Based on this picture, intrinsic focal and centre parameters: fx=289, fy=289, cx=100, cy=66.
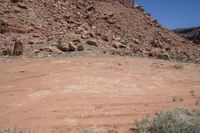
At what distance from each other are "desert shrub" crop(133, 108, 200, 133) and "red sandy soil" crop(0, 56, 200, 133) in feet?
1.24

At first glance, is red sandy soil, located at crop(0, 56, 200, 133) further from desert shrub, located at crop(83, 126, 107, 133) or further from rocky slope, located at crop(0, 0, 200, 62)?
rocky slope, located at crop(0, 0, 200, 62)

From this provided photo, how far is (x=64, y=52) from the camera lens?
16.0 m

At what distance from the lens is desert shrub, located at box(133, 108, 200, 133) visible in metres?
4.59

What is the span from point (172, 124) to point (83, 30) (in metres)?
17.9

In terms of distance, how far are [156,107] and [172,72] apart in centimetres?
505

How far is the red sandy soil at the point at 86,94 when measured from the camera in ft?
18.6

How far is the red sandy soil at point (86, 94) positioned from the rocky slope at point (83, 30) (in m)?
5.41

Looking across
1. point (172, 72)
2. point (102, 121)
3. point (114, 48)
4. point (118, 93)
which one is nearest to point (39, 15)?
point (114, 48)

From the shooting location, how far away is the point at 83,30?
22.1m

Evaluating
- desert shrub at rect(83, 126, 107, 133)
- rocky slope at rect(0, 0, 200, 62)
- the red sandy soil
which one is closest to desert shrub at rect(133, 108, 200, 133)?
the red sandy soil

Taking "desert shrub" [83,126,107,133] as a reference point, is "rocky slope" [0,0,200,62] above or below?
above

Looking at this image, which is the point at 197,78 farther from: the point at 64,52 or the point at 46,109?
the point at 64,52

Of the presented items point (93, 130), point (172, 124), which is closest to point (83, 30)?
point (93, 130)

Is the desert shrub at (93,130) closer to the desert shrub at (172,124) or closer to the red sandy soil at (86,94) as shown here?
the red sandy soil at (86,94)
